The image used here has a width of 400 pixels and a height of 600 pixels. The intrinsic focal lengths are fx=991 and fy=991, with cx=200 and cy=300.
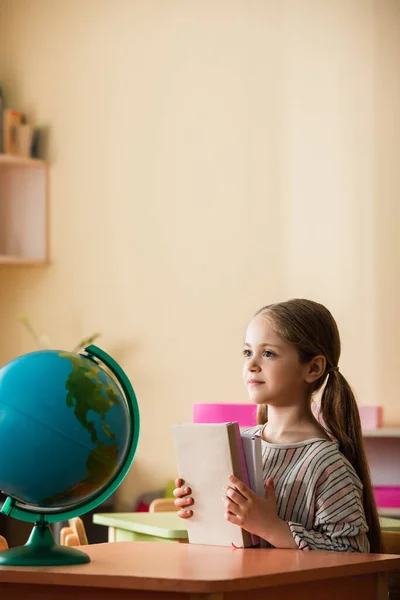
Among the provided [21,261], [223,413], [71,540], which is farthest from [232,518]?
[21,261]

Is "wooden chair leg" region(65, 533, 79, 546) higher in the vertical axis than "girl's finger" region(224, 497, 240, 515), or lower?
lower

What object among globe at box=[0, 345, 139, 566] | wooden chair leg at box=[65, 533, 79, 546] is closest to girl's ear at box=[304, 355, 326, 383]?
globe at box=[0, 345, 139, 566]

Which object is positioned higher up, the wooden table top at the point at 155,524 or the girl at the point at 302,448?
the girl at the point at 302,448

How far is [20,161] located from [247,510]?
387cm

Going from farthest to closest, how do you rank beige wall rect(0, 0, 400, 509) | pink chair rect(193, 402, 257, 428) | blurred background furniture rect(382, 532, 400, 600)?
beige wall rect(0, 0, 400, 509) < pink chair rect(193, 402, 257, 428) < blurred background furniture rect(382, 532, 400, 600)

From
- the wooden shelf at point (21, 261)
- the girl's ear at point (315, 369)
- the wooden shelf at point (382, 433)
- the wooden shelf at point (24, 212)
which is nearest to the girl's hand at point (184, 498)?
the girl's ear at point (315, 369)

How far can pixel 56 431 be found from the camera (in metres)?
1.60

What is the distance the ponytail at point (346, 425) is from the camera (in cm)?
212

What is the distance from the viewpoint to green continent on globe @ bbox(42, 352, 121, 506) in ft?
5.34

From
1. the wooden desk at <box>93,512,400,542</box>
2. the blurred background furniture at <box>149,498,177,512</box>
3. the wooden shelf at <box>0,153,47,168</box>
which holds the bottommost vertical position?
the blurred background furniture at <box>149,498,177,512</box>

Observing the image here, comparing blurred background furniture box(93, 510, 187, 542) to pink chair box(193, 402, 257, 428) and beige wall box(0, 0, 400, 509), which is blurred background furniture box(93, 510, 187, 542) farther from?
beige wall box(0, 0, 400, 509)

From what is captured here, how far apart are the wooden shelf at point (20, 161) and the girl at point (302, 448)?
3.30 m

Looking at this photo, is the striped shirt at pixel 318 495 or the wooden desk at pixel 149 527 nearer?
the striped shirt at pixel 318 495

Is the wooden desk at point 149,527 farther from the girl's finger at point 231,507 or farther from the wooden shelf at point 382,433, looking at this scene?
the wooden shelf at point 382,433
